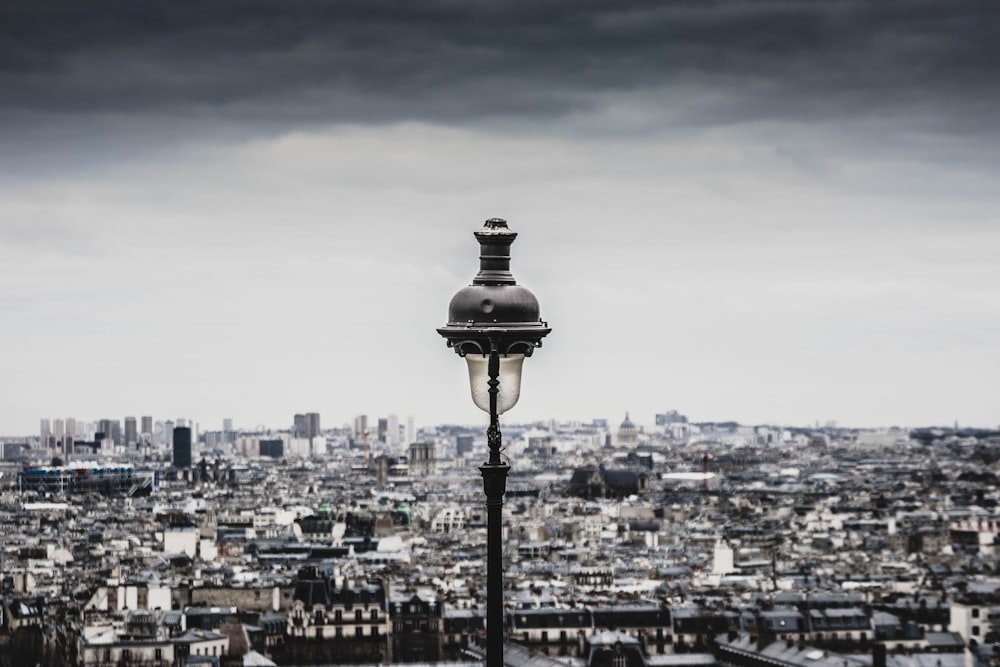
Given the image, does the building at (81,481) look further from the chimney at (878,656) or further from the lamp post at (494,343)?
the lamp post at (494,343)

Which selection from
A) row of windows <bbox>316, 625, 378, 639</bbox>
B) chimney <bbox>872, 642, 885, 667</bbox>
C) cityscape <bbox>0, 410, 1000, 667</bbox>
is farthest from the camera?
row of windows <bbox>316, 625, 378, 639</bbox>

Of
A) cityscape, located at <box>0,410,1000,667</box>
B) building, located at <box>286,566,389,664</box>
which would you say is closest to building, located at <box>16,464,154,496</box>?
cityscape, located at <box>0,410,1000,667</box>

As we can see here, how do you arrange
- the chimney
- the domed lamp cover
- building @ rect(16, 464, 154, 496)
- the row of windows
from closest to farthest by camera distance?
the domed lamp cover
the chimney
the row of windows
building @ rect(16, 464, 154, 496)

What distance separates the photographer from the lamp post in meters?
6.55

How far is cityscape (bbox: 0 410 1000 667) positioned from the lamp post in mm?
16753

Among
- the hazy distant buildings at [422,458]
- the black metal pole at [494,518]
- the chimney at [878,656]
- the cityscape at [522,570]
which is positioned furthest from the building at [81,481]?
the black metal pole at [494,518]

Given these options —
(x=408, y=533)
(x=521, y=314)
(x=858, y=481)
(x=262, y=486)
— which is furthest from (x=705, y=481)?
(x=521, y=314)

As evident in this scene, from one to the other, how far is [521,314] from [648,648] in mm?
56369

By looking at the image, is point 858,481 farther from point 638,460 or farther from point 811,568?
point 811,568

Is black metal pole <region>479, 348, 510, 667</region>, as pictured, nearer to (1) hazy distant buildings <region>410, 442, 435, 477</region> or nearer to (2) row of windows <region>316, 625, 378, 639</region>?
(2) row of windows <region>316, 625, 378, 639</region>

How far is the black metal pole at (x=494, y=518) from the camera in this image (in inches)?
258

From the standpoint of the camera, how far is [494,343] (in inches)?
258

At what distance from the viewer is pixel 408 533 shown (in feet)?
370

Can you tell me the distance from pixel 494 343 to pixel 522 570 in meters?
80.7
